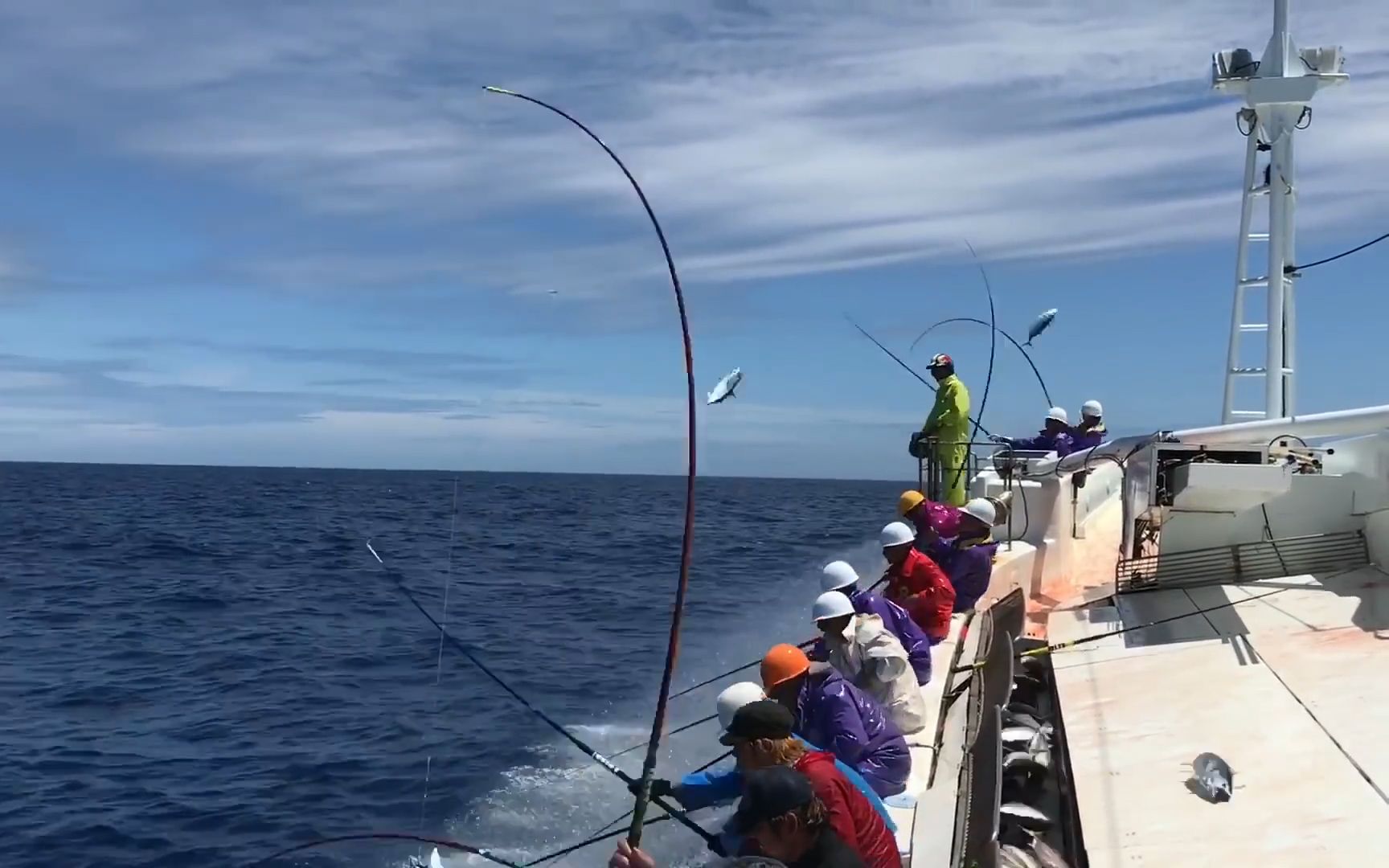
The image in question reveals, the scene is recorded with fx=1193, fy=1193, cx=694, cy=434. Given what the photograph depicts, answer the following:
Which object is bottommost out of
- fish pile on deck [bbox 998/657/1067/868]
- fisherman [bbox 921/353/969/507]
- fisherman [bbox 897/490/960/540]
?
fish pile on deck [bbox 998/657/1067/868]

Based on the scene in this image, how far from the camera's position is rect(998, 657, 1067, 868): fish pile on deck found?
5.07 metres

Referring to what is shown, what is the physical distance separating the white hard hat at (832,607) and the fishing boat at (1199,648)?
0.90 m

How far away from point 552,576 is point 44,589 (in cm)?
1004

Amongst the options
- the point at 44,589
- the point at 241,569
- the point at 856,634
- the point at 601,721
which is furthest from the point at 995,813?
the point at 241,569

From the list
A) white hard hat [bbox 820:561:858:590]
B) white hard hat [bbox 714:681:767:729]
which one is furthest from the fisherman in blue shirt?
white hard hat [bbox 820:561:858:590]

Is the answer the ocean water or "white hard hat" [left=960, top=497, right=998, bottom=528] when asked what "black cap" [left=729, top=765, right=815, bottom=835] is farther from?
"white hard hat" [left=960, top=497, right=998, bottom=528]

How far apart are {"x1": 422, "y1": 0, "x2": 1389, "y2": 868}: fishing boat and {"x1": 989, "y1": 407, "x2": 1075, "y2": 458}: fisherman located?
1.04 meters

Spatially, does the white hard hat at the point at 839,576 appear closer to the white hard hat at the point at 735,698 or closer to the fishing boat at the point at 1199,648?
the fishing boat at the point at 1199,648

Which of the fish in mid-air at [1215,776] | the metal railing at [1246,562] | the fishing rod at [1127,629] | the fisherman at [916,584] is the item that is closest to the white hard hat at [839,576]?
the fisherman at [916,584]

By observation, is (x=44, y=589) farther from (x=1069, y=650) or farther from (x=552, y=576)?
(x=1069, y=650)

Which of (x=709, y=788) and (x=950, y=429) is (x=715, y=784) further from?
(x=950, y=429)

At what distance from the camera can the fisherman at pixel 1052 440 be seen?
13947 millimetres

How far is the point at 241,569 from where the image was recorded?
27719 mm

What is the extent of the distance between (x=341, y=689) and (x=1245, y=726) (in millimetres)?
11112
